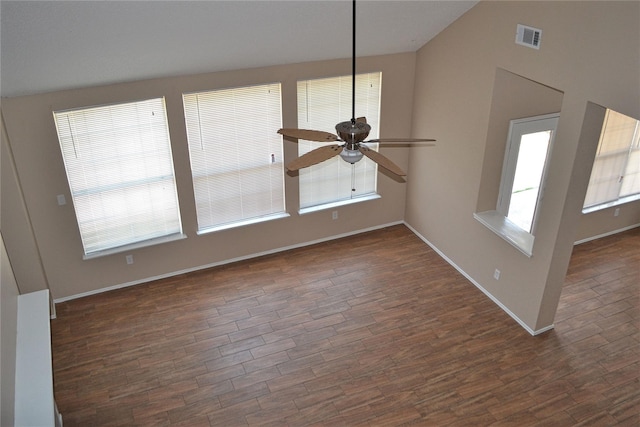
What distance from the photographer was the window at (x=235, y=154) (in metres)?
6.22

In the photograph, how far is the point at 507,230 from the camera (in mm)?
6016

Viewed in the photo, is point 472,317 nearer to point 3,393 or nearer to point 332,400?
point 332,400

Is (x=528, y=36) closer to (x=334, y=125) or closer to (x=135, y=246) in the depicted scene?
(x=334, y=125)

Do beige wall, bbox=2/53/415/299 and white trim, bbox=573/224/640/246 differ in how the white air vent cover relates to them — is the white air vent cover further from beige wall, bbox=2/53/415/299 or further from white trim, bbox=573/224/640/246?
white trim, bbox=573/224/640/246

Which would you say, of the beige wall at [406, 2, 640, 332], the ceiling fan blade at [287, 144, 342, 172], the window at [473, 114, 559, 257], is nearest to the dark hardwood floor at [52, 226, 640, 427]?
the beige wall at [406, 2, 640, 332]

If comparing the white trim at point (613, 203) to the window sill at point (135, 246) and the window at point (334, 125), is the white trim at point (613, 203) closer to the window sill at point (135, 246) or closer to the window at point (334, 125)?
the window at point (334, 125)

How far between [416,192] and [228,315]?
3006 mm

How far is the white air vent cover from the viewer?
16.3 ft

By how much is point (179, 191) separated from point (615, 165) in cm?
548

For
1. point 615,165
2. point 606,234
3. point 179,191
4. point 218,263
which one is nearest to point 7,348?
point 179,191

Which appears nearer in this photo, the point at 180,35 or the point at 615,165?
the point at 180,35

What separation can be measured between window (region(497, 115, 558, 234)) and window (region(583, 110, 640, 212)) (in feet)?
3.09

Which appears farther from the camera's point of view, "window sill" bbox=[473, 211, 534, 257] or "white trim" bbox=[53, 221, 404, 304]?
"white trim" bbox=[53, 221, 404, 304]

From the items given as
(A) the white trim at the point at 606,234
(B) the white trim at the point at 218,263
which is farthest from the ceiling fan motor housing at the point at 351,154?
(A) the white trim at the point at 606,234
